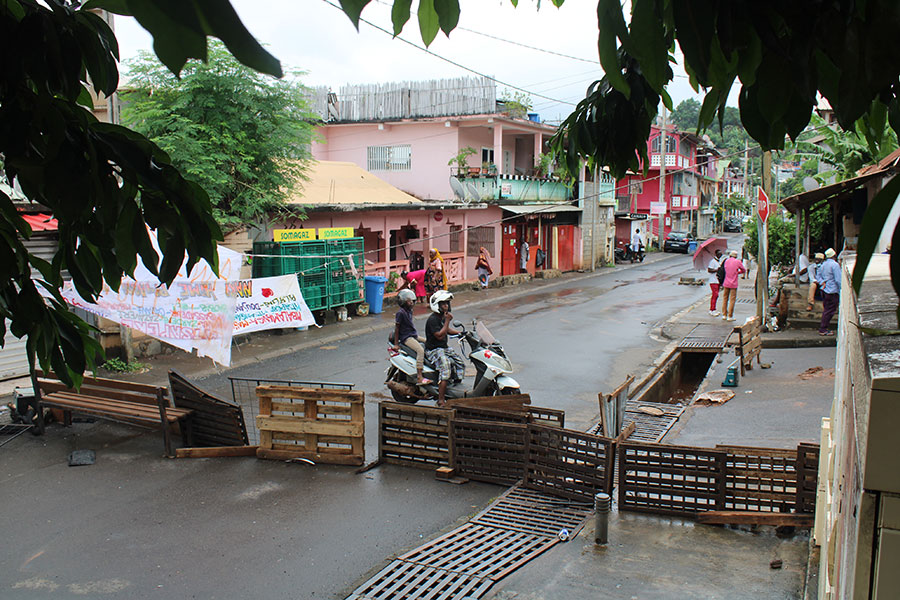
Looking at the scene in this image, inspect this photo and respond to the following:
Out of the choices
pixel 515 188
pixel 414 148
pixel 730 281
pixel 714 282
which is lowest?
pixel 714 282

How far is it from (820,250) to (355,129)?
19155 mm

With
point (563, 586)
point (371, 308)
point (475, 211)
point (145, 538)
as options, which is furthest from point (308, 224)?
point (563, 586)

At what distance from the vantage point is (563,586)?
5.82 m

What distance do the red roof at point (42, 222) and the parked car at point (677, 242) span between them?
43.5 metres

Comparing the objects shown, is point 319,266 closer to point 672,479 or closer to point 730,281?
point 730,281

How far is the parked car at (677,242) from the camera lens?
166ft

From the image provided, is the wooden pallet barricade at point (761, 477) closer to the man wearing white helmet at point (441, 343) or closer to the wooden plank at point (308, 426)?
the wooden plank at point (308, 426)

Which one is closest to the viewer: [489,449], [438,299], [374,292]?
[489,449]

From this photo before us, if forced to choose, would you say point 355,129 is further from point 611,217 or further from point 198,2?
point 198,2

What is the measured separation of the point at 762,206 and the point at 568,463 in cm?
980

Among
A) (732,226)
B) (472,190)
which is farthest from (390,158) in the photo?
(732,226)

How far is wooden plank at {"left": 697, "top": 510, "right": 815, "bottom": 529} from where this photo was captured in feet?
21.7

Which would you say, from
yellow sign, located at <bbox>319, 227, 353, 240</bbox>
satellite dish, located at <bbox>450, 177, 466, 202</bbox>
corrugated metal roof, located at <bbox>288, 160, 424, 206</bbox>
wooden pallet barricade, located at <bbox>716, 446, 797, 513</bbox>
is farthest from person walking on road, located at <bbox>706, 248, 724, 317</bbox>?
wooden pallet barricade, located at <bbox>716, 446, 797, 513</bbox>

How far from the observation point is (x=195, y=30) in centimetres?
128
